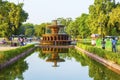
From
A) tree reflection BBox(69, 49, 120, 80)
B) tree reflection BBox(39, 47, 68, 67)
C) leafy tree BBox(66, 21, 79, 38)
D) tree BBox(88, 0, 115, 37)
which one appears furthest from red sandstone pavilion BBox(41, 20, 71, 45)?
leafy tree BBox(66, 21, 79, 38)

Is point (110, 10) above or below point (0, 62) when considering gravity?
above

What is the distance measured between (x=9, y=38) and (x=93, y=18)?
19.3m

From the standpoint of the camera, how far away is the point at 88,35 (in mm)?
99375

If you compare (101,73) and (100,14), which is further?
(100,14)

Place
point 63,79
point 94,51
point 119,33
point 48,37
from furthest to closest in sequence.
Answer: point 119,33
point 48,37
point 94,51
point 63,79

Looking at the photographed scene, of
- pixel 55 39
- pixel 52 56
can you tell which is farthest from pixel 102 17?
pixel 52 56

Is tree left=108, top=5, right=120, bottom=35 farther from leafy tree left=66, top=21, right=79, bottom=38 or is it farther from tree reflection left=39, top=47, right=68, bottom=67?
leafy tree left=66, top=21, right=79, bottom=38

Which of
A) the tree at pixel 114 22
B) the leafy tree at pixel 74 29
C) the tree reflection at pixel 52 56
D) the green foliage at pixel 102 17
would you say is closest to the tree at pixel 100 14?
the green foliage at pixel 102 17

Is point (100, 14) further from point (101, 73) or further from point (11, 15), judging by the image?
point (101, 73)

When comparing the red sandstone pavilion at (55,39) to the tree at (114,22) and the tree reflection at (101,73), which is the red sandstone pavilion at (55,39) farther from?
the tree reflection at (101,73)

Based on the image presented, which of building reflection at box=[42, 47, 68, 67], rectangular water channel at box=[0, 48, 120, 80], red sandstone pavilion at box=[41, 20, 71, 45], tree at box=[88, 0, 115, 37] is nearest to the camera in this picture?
rectangular water channel at box=[0, 48, 120, 80]

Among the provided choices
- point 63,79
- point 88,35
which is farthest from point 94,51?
point 88,35

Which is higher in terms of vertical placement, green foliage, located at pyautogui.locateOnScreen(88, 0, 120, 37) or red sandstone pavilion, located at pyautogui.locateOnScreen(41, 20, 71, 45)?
green foliage, located at pyautogui.locateOnScreen(88, 0, 120, 37)

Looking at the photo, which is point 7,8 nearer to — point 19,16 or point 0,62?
point 19,16
